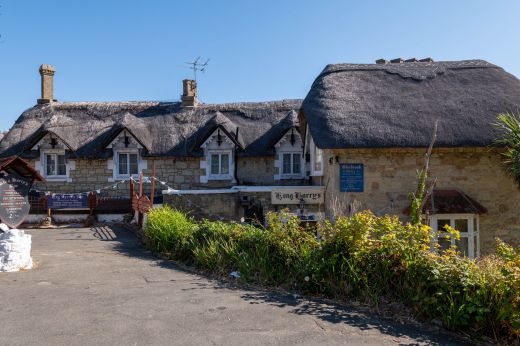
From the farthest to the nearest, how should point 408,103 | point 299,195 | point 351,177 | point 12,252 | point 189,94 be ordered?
1. point 189,94
2. point 299,195
3. point 408,103
4. point 351,177
5. point 12,252

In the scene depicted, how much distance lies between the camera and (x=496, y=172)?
916 cm

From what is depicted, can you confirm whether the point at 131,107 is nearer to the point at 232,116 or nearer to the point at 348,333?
the point at 232,116

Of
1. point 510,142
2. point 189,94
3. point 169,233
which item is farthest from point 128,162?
point 510,142

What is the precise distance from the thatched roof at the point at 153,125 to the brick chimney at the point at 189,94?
36 cm

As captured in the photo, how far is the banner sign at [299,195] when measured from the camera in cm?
1038

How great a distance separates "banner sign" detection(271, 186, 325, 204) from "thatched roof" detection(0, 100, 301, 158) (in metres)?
4.88

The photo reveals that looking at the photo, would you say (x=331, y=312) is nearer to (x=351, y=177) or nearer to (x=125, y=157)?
(x=351, y=177)

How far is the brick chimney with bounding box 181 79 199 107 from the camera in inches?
690

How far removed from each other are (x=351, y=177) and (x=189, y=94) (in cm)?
1098

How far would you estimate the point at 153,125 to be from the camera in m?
16.3

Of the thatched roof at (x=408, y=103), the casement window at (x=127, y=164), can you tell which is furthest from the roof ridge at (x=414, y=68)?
the casement window at (x=127, y=164)

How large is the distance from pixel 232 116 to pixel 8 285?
1224cm

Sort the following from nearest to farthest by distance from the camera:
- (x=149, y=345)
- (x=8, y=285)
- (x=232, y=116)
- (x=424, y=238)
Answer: (x=149, y=345) → (x=424, y=238) → (x=8, y=285) → (x=232, y=116)

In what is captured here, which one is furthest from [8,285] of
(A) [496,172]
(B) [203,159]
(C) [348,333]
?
(A) [496,172]
